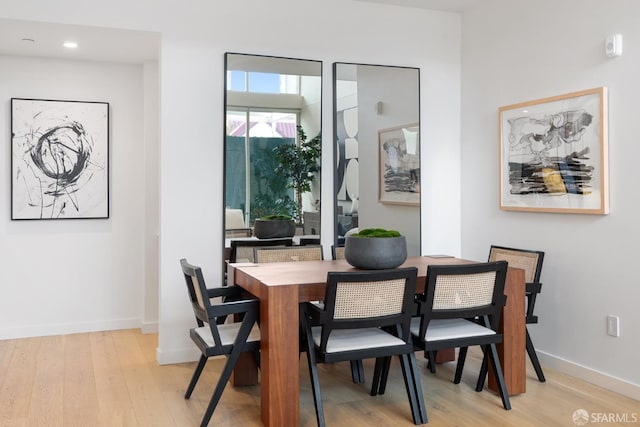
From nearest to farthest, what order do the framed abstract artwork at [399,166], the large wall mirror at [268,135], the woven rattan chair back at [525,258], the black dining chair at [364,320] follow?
1. the black dining chair at [364,320]
2. the woven rattan chair back at [525,258]
3. the large wall mirror at [268,135]
4. the framed abstract artwork at [399,166]

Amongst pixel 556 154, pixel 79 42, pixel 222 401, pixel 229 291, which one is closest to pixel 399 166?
pixel 556 154

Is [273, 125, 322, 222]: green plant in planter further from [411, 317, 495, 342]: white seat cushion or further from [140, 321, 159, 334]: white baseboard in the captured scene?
[140, 321, 159, 334]: white baseboard

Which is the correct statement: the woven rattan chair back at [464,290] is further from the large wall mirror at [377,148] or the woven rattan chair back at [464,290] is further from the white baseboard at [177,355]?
the white baseboard at [177,355]

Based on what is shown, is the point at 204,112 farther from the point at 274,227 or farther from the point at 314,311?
the point at 314,311

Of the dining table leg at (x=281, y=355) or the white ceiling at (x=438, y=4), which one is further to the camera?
the white ceiling at (x=438, y=4)

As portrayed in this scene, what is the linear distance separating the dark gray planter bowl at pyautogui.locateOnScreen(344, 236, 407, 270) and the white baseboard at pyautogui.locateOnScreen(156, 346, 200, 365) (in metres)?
1.54

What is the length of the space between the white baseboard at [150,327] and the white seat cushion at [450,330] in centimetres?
253

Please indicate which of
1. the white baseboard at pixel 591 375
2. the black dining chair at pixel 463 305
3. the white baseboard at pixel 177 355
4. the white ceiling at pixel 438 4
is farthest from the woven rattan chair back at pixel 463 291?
the white ceiling at pixel 438 4

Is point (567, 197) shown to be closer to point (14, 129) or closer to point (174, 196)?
point (174, 196)

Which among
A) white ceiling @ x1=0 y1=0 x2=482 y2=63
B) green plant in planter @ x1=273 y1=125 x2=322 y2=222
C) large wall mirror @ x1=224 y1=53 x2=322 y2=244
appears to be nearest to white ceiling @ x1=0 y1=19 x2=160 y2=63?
white ceiling @ x1=0 y1=0 x2=482 y2=63

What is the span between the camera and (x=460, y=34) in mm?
4707

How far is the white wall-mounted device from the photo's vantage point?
3256 mm

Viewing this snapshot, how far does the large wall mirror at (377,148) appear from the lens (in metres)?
4.35

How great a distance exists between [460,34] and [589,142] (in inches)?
68.0
